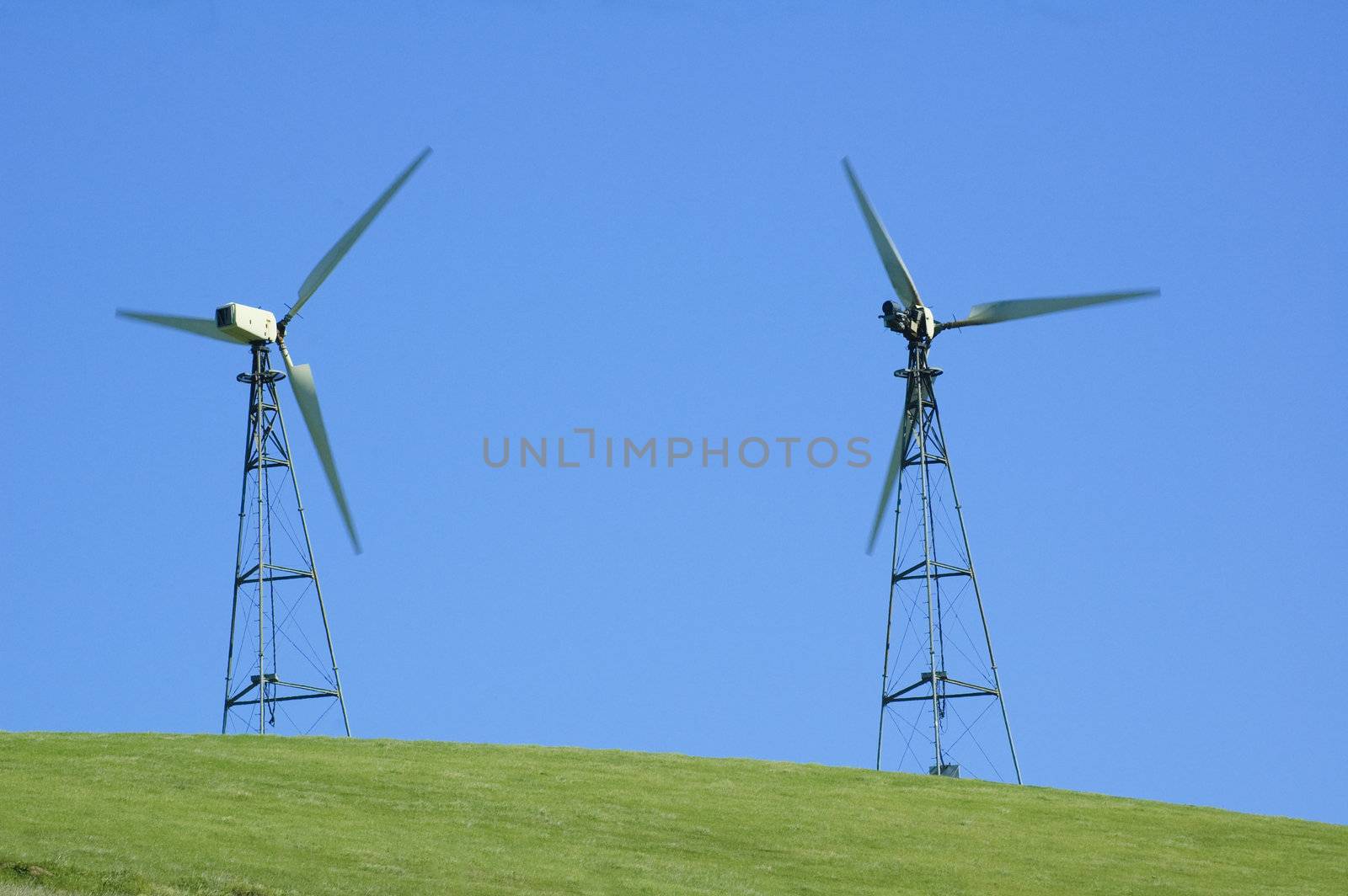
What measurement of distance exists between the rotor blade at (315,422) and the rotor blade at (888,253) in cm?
1850

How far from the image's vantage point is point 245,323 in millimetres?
59562

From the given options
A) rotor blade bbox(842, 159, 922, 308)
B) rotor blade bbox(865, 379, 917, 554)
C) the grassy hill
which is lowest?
the grassy hill

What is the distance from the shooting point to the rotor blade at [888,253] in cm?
6091

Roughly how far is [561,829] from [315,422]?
73.0 feet

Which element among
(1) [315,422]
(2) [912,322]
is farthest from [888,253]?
(1) [315,422]

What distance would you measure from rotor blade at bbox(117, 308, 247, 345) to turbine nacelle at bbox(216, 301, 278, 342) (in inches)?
14.9

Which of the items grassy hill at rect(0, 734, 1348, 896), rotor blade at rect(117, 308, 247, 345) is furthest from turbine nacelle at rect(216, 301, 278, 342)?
grassy hill at rect(0, 734, 1348, 896)

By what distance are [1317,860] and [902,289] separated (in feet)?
76.3

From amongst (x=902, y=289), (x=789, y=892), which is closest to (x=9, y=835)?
(x=789, y=892)

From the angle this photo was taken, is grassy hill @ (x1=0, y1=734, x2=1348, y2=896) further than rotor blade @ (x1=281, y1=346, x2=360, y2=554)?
No

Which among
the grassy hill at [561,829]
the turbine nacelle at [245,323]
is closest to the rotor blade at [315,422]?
the turbine nacelle at [245,323]

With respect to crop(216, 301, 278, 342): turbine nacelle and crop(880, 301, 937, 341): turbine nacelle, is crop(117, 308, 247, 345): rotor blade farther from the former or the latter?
crop(880, 301, 937, 341): turbine nacelle

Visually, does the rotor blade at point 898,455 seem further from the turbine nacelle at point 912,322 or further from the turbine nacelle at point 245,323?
the turbine nacelle at point 245,323

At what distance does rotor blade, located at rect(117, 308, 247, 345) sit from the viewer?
60469 mm
